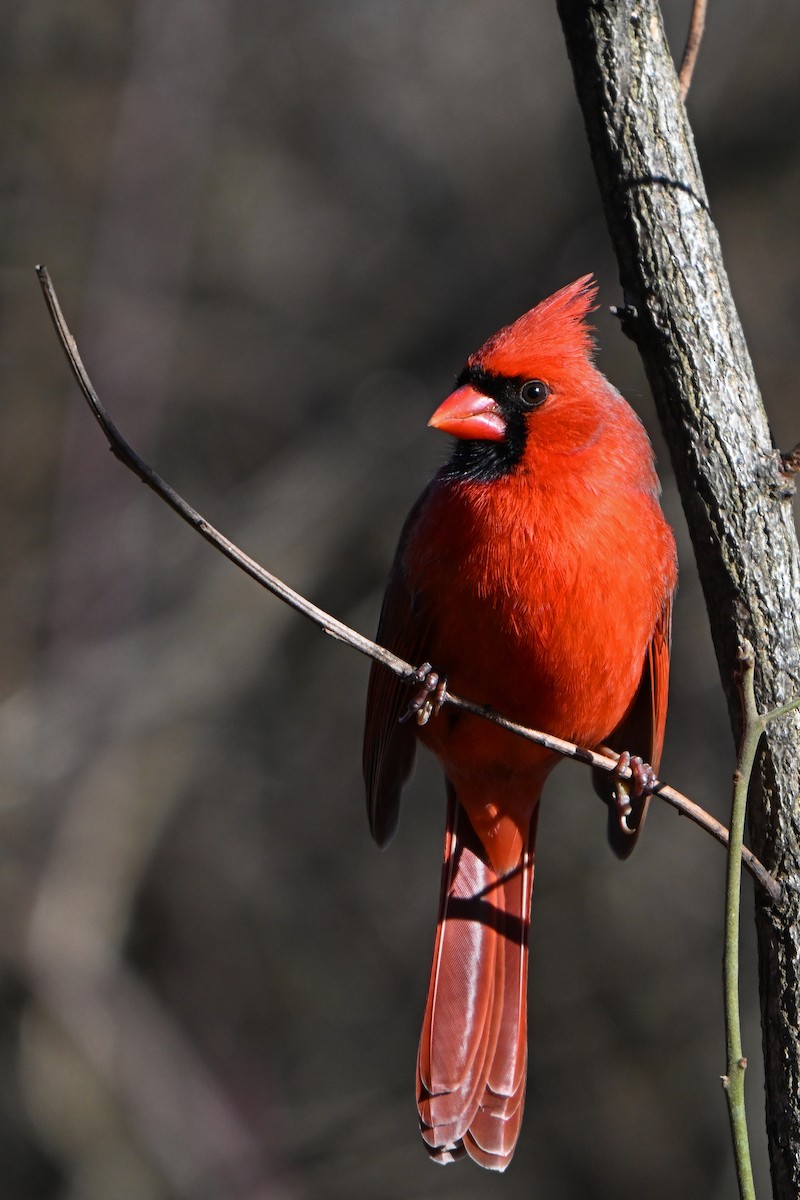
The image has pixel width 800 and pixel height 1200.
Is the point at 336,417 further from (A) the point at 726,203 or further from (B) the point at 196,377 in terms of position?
(A) the point at 726,203

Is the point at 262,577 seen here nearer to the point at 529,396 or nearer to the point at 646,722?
the point at 529,396

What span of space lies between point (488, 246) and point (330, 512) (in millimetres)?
1620

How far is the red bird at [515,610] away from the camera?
2326 mm

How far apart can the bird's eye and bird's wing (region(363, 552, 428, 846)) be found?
415 millimetres

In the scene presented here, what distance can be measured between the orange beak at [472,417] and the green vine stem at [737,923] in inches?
30.7

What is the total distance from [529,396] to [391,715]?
70 cm

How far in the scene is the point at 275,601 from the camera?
606 centimetres

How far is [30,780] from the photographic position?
5.83 metres

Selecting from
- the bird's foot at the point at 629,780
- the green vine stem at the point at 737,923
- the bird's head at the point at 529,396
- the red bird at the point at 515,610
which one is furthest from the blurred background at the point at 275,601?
the green vine stem at the point at 737,923

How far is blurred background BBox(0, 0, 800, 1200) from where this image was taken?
17.9 feet

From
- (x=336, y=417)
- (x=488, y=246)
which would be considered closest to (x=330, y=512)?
(x=336, y=417)

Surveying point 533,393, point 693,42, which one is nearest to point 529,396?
point 533,393

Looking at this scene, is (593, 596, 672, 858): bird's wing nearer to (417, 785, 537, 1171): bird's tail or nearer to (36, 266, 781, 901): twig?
(417, 785, 537, 1171): bird's tail

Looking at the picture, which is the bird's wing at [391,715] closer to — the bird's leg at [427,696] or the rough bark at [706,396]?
the bird's leg at [427,696]
